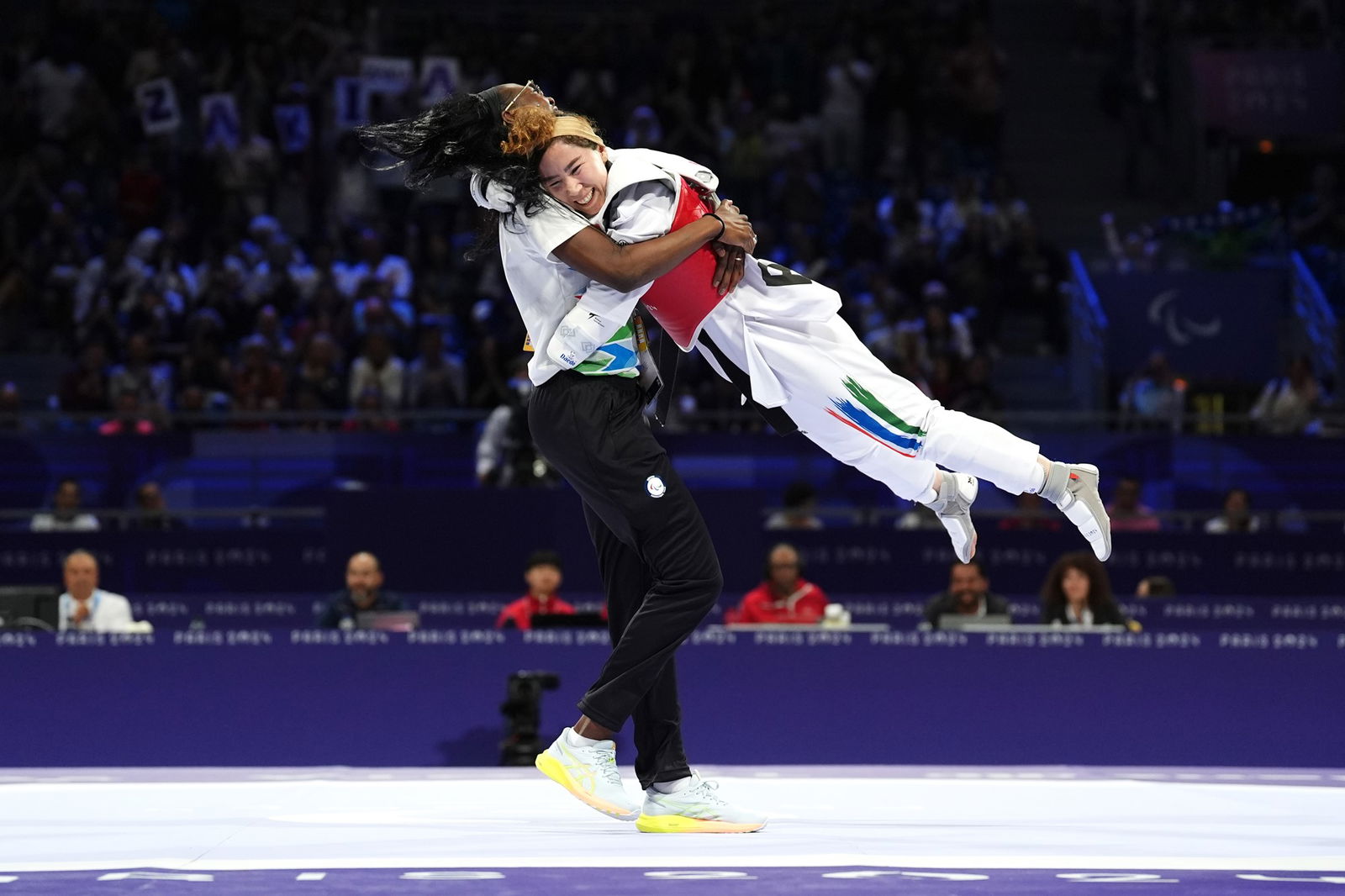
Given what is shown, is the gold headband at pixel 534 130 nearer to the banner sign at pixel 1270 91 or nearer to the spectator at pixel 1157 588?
the spectator at pixel 1157 588

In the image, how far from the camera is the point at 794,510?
35.9 ft

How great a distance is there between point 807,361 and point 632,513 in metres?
0.62

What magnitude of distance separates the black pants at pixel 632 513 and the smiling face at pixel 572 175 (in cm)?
45

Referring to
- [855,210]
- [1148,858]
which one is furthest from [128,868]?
[855,210]

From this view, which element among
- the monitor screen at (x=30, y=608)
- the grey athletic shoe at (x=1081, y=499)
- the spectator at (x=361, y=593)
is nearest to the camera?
the grey athletic shoe at (x=1081, y=499)

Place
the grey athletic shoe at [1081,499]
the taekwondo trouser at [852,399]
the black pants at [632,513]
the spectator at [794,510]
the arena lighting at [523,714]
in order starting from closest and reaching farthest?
the black pants at [632,513] → the taekwondo trouser at [852,399] → the grey athletic shoe at [1081,499] → the arena lighting at [523,714] → the spectator at [794,510]

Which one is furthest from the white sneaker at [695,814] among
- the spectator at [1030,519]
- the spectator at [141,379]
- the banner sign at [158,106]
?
the banner sign at [158,106]

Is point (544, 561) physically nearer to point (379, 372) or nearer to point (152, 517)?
point (152, 517)

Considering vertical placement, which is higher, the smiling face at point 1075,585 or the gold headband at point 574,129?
the gold headband at point 574,129

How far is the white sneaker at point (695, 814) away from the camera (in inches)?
173

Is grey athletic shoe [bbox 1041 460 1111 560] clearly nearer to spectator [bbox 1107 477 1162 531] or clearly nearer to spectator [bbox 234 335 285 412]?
spectator [bbox 1107 477 1162 531]

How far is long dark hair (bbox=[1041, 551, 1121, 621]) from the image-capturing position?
28.2 feet

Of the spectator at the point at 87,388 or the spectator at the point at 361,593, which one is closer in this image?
the spectator at the point at 361,593

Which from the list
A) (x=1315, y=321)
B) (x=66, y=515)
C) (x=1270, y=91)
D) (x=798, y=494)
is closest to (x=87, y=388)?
(x=66, y=515)
